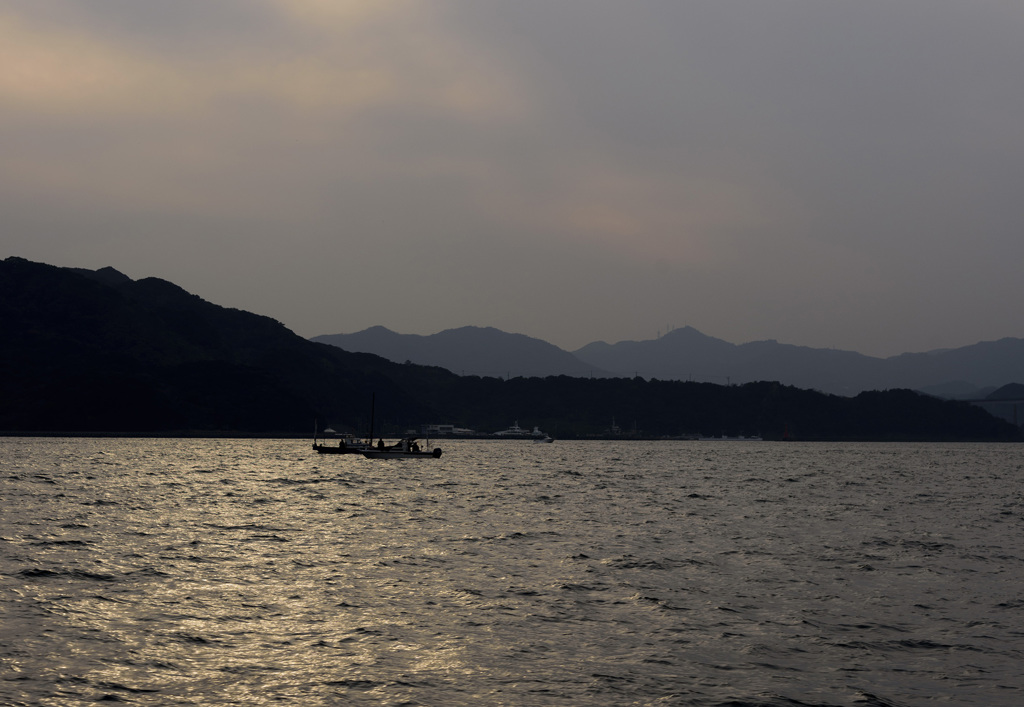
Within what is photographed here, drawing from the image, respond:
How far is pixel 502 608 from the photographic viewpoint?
26406mm

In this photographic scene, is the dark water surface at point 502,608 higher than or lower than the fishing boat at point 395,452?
lower

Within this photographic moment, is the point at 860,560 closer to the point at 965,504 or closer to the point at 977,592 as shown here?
the point at 977,592

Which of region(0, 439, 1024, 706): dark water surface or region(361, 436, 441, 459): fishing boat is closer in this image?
region(0, 439, 1024, 706): dark water surface

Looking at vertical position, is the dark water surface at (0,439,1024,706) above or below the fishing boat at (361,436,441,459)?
below

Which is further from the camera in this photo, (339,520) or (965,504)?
(965,504)

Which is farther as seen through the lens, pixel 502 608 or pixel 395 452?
pixel 395 452

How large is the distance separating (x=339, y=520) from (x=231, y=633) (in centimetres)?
2951

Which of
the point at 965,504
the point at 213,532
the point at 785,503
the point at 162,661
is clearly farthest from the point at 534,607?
the point at 965,504

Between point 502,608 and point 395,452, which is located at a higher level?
point 395,452

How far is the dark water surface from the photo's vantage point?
18.5 metres

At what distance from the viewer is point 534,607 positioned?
26578 millimetres

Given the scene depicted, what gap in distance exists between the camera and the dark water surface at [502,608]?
60.8 feet

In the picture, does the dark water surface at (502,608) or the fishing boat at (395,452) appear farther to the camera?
the fishing boat at (395,452)

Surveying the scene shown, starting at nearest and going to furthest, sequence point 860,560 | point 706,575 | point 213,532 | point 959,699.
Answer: point 959,699 → point 706,575 → point 860,560 → point 213,532
